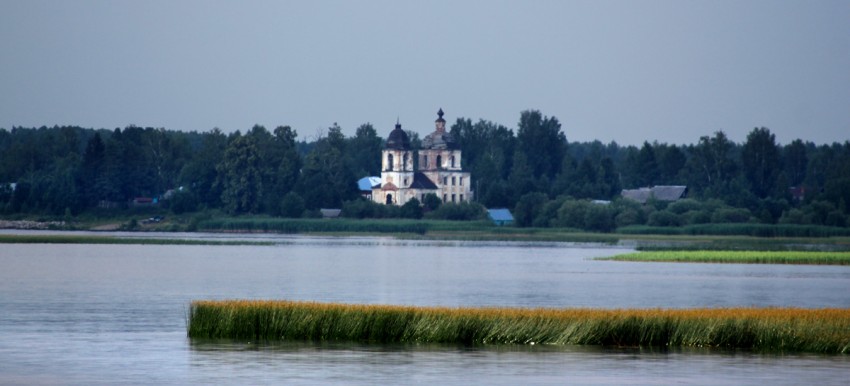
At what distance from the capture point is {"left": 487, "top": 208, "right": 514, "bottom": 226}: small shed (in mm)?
163875

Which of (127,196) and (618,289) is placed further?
(127,196)

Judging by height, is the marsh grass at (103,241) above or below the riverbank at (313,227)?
below

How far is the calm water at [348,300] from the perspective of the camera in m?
30.0

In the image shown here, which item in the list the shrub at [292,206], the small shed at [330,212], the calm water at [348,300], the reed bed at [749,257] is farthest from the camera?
the small shed at [330,212]

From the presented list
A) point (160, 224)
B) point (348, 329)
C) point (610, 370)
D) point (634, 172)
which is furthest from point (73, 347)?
point (634, 172)

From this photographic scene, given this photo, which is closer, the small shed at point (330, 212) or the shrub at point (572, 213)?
the shrub at point (572, 213)

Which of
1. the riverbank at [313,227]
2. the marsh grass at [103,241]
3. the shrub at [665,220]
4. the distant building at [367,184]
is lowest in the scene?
the marsh grass at [103,241]

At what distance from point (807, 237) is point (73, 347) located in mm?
98148

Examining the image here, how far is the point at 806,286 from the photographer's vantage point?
66.2 metres

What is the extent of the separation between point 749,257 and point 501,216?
264 feet

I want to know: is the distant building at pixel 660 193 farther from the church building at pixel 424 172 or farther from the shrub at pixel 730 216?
the shrub at pixel 730 216

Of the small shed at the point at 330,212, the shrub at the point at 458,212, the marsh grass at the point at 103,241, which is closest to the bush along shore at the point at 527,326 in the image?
the marsh grass at the point at 103,241

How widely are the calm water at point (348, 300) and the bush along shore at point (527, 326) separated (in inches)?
34.1

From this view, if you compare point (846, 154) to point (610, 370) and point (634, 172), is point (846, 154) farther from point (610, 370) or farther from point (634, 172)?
point (610, 370)
